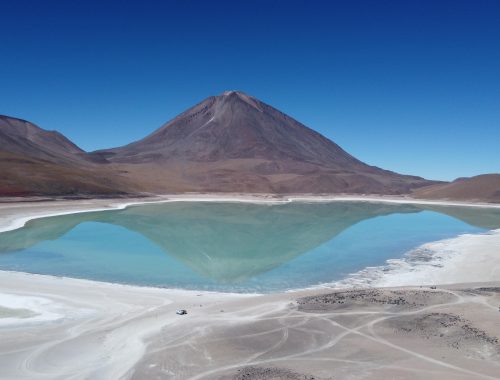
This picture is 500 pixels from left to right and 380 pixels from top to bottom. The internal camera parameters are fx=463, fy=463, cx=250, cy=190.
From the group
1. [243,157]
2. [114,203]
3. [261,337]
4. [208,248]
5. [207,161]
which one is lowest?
[261,337]

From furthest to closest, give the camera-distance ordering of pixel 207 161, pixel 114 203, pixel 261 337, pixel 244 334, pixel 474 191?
pixel 207 161, pixel 474 191, pixel 114 203, pixel 244 334, pixel 261 337

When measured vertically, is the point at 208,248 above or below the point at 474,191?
below

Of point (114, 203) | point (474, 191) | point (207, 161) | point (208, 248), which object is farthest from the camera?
point (207, 161)

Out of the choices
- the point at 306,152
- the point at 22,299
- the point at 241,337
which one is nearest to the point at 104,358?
the point at 241,337

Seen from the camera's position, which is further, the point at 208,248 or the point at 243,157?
the point at 243,157

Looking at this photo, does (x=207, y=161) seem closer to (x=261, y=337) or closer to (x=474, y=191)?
(x=474, y=191)

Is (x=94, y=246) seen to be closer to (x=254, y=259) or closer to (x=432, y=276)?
(x=254, y=259)

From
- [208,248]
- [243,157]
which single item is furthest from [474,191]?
[243,157]
